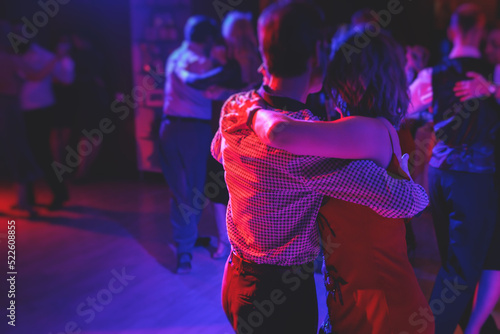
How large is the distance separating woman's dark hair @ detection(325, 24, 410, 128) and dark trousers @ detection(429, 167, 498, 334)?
1.00m

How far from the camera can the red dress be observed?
3.49 feet

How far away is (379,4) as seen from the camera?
18.1ft

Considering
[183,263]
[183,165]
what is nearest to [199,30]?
[183,165]

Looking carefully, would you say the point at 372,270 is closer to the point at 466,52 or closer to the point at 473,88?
the point at 473,88

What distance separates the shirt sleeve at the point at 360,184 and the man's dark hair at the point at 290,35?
267 mm

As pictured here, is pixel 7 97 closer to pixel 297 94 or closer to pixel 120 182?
pixel 120 182

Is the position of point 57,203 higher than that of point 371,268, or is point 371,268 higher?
point 371,268

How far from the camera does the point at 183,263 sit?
3.03 metres

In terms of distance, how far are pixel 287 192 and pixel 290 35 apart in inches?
15.3

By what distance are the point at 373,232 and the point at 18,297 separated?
2.41 metres

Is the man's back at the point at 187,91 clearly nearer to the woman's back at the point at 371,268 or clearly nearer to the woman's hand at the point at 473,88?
the woman's hand at the point at 473,88

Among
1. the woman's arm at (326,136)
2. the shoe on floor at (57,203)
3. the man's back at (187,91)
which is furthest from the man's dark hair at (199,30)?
the shoe on floor at (57,203)

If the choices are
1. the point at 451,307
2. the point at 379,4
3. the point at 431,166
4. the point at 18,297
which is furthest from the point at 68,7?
the point at 451,307

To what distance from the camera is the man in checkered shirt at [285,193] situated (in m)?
1.03
